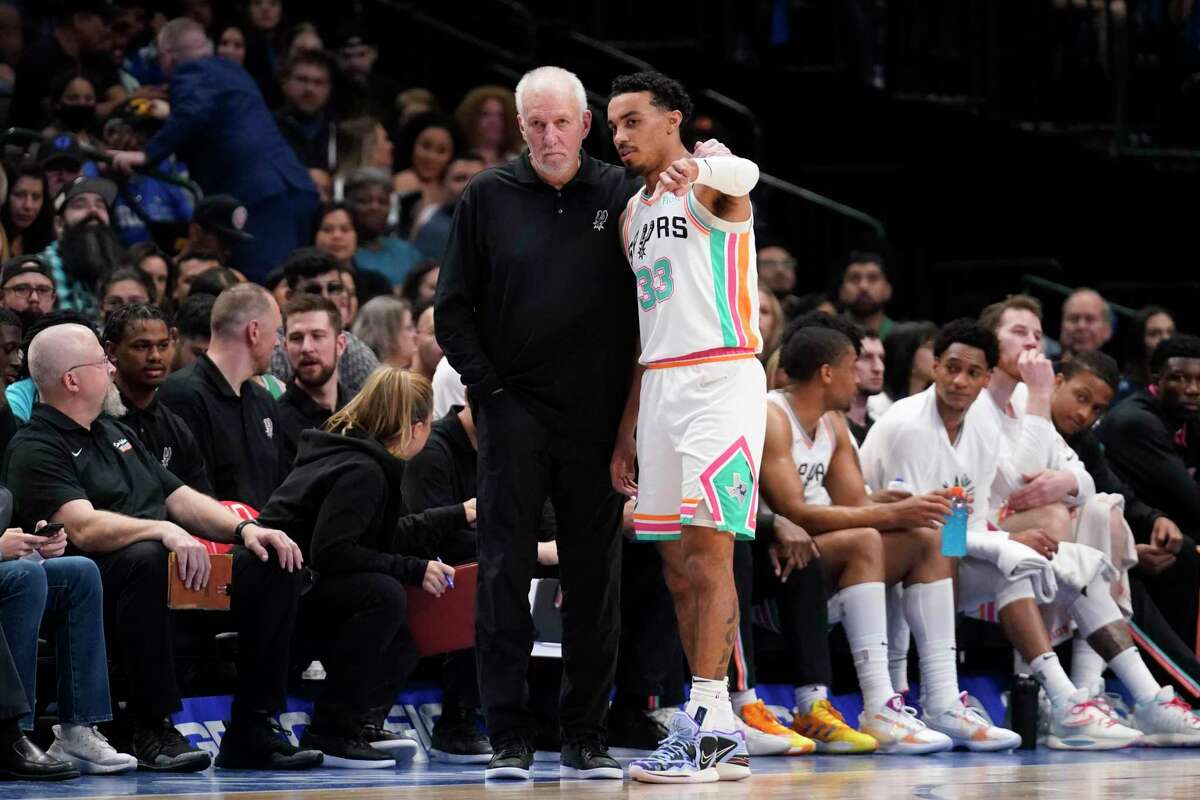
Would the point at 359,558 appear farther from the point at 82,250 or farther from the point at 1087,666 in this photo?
the point at 1087,666

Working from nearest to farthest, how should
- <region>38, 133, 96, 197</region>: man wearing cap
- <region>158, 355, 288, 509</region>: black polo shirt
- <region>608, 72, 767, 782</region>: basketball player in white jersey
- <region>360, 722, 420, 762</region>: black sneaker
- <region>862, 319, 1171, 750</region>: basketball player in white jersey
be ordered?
<region>608, 72, 767, 782</region>: basketball player in white jersey → <region>360, 722, 420, 762</region>: black sneaker → <region>158, 355, 288, 509</region>: black polo shirt → <region>862, 319, 1171, 750</region>: basketball player in white jersey → <region>38, 133, 96, 197</region>: man wearing cap

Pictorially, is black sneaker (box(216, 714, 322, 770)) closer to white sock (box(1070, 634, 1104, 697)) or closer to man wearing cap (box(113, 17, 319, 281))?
white sock (box(1070, 634, 1104, 697))

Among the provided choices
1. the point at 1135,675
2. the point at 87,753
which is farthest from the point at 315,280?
the point at 1135,675

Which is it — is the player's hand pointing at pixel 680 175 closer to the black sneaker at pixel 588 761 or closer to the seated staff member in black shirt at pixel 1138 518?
the black sneaker at pixel 588 761

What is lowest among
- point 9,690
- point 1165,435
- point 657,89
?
point 9,690

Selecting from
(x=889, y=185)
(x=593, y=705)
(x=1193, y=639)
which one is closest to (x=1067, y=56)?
(x=889, y=185)

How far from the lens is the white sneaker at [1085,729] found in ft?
26.2

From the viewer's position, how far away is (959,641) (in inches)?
342

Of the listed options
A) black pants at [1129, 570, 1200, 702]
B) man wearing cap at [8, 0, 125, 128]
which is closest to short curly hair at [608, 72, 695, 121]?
black pants at [1129, 570, 1200, 702]

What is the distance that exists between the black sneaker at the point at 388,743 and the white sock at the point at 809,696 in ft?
5.28

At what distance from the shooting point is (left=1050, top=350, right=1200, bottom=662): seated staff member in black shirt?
930 cm

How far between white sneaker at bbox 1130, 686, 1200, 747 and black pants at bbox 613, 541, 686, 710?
237 centimetres

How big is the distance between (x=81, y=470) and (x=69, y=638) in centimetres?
68

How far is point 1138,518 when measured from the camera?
9453 mm
